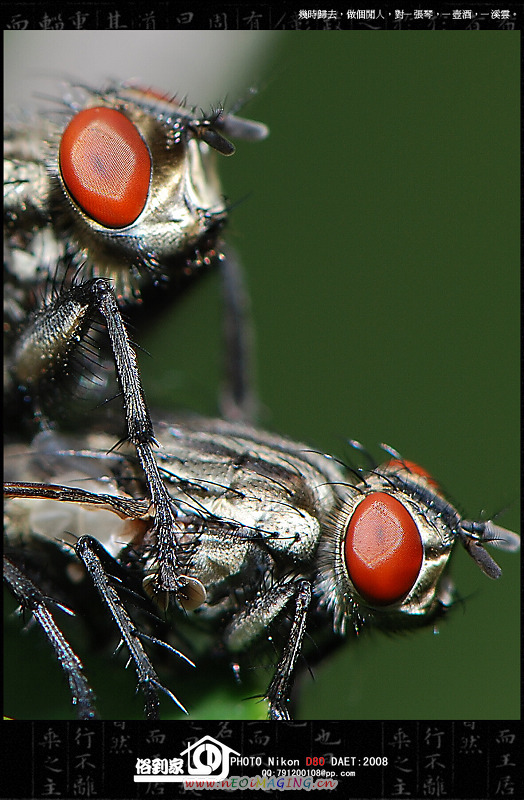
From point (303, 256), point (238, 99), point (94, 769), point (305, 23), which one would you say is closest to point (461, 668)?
point (94, 769)

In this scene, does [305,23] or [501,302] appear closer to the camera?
[305,23]

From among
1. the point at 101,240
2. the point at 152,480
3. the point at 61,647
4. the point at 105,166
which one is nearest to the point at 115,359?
the point at 152,480

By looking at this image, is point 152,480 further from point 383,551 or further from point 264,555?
point 383,551

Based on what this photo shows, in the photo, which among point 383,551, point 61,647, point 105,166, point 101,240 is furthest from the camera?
point 101,240

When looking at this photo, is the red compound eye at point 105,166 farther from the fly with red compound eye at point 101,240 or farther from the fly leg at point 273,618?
the fly leg at point 273,618

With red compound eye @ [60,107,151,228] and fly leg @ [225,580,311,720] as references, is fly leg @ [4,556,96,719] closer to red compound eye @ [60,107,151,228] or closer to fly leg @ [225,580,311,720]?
fly leg @ [225,580,311,720]

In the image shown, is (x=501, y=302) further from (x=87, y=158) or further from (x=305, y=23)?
(x=87, y=158)
